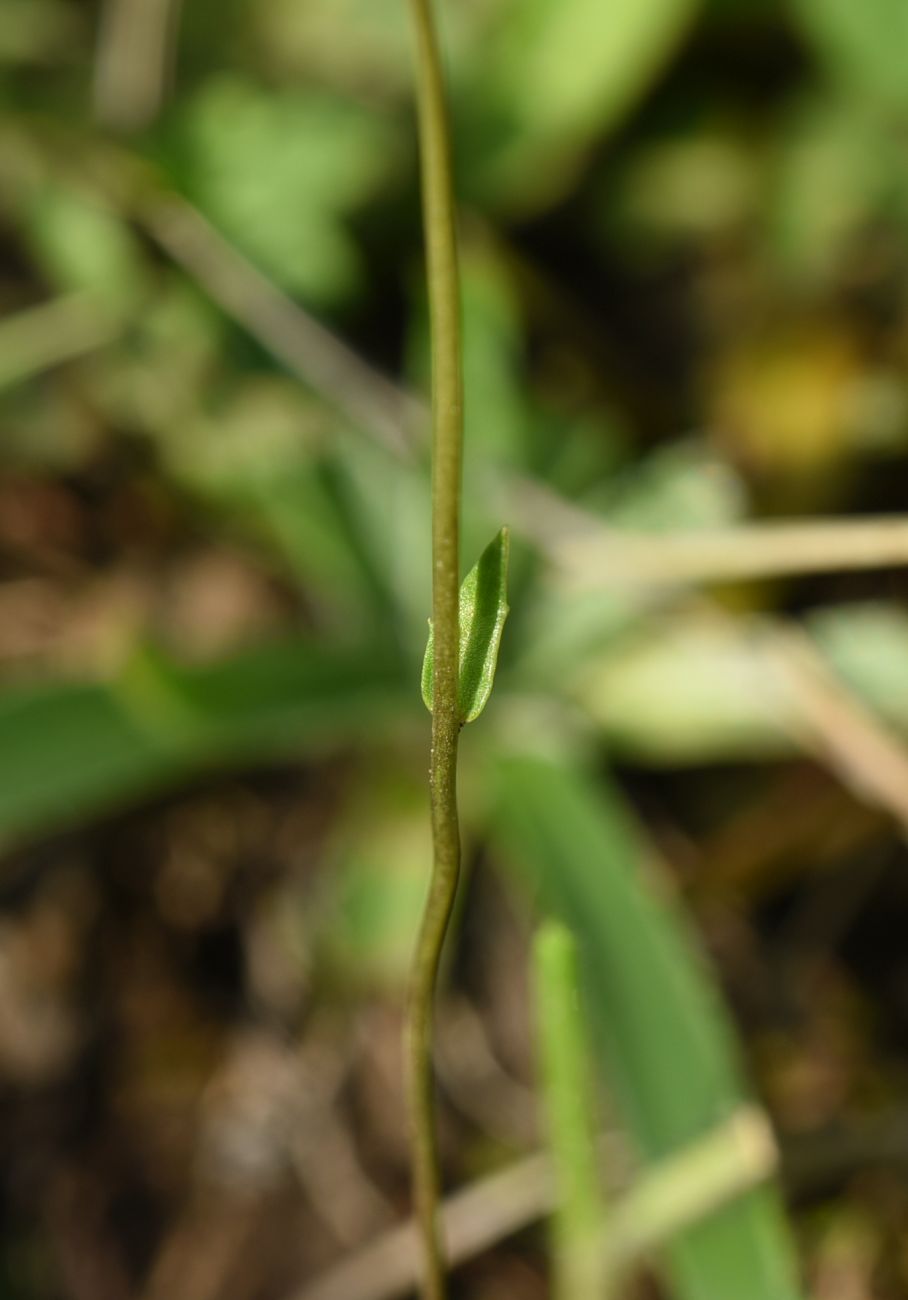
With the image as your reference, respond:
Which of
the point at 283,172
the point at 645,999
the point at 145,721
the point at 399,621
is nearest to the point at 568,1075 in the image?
the point at 645,999

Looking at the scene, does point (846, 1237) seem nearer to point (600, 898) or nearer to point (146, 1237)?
point (600, 898)

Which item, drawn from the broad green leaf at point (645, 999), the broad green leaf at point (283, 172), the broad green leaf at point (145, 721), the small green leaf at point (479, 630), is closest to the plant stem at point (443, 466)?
the small green leaf at point (479, 630)

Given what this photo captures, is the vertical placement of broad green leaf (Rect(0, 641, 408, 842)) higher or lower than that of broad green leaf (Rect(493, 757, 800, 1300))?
higher

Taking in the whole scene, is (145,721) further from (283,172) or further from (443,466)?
(443,466)

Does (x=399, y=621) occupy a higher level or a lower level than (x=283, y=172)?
lower

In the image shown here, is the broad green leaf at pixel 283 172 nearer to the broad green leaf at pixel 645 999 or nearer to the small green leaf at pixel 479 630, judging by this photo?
the broad green leaf at pixel 645 999

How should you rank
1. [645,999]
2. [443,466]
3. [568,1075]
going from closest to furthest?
[443,466], [568,1075], [645,999]

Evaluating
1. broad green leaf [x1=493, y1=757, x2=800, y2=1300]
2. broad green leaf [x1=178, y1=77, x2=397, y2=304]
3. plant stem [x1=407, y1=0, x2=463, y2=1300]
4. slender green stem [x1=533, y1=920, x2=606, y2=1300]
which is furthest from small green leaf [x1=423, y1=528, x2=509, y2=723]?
broad green leaf [x1=178, y1=77, x2=397, y2=304]

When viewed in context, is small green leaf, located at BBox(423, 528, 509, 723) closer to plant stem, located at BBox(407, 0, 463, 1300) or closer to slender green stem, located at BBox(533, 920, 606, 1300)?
plant stem, located at BBox(407, 0, 463, 1300)
